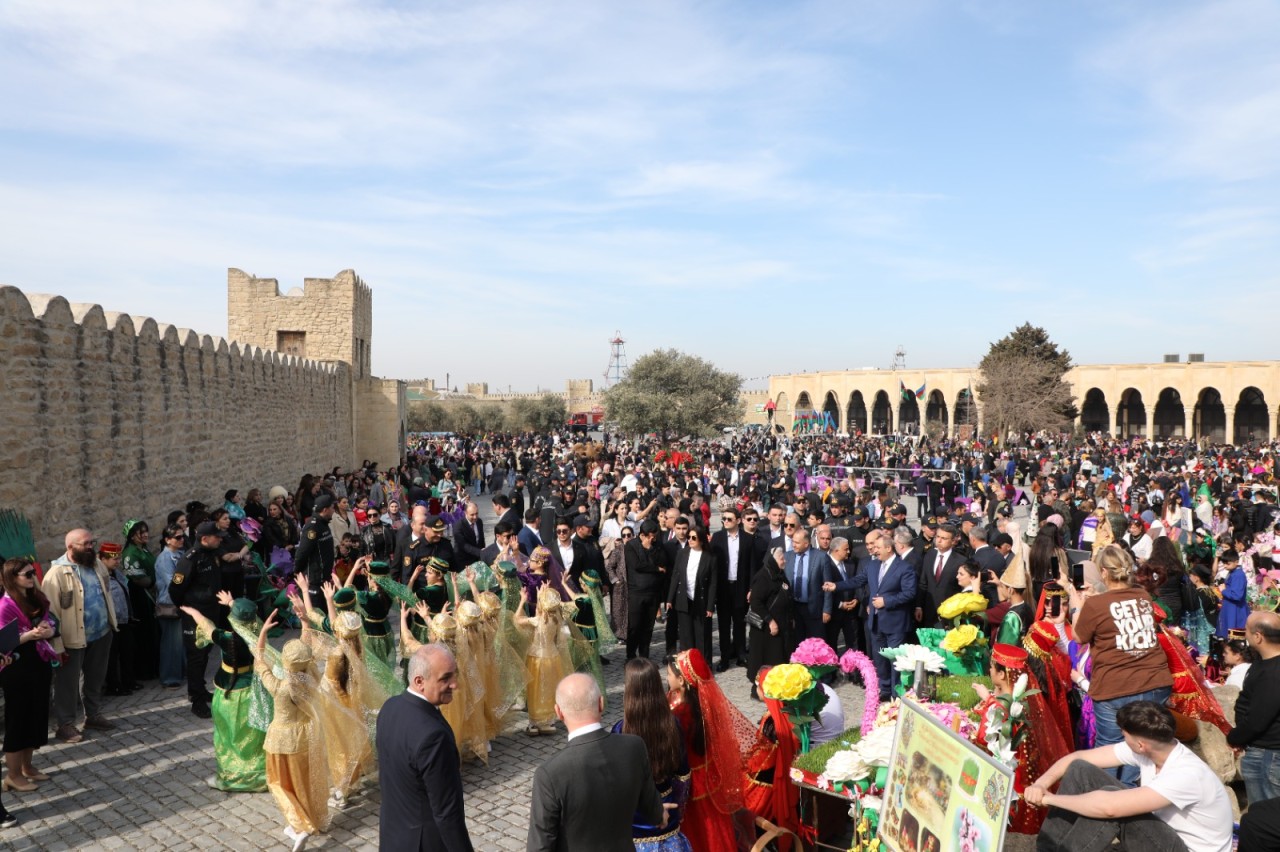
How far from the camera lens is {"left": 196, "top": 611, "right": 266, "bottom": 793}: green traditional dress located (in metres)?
5.39

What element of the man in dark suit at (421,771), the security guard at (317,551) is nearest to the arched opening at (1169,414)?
the security guard at (317,551)

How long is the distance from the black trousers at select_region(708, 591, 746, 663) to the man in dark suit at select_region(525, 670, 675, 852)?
542 centimetres

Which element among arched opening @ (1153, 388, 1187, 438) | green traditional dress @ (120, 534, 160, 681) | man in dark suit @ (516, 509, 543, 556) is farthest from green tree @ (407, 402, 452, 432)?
green traditional dress @ (120, 534, 160, 681)

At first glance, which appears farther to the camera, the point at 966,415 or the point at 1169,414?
the point at 966,415

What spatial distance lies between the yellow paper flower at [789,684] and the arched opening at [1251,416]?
187ft

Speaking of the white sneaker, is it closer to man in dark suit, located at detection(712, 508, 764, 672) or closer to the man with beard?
the man with beard

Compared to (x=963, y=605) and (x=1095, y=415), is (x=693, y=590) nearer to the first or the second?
(x=963, y=605)

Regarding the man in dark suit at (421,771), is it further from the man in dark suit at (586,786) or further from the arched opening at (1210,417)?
the arched opening at (1210,417)

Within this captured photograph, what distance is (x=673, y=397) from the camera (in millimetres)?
39844

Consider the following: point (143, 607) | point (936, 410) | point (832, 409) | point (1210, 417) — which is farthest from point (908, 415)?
point (143, 607)

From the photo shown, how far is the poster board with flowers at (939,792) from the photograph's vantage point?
9.05 feet

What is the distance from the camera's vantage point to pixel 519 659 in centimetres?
671

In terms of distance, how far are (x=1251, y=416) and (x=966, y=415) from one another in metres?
16.0

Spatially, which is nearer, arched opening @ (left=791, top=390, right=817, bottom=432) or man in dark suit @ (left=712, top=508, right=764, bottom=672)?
man in dark suit @ (left=712, top=508, right=764, bottom=672)
